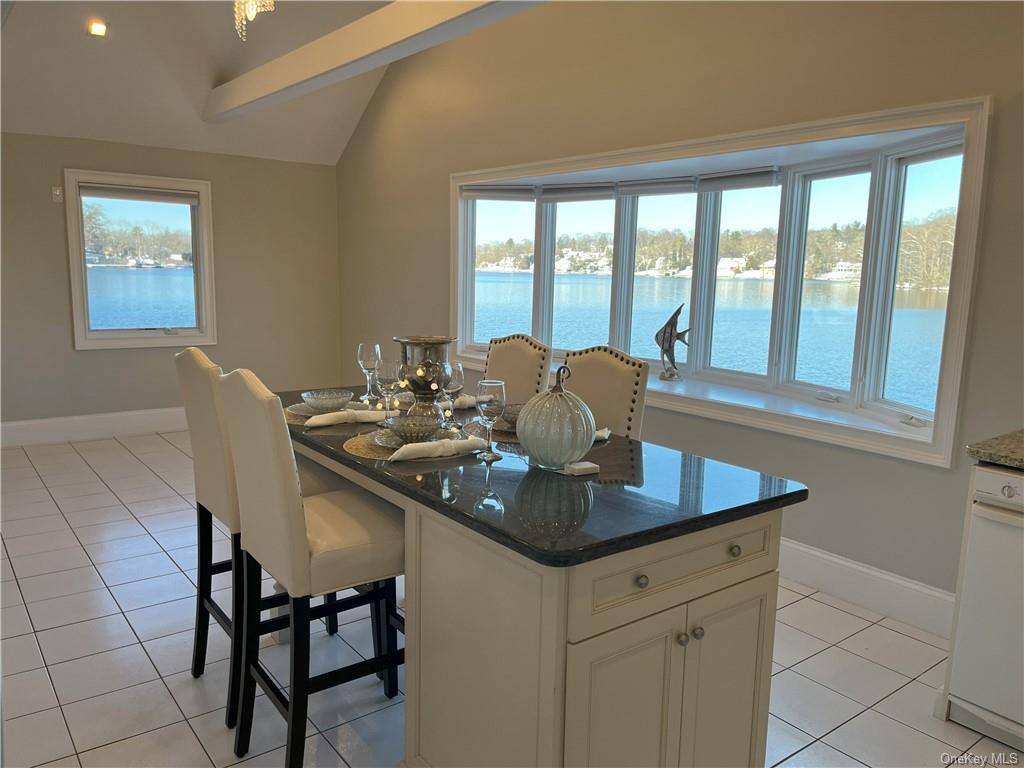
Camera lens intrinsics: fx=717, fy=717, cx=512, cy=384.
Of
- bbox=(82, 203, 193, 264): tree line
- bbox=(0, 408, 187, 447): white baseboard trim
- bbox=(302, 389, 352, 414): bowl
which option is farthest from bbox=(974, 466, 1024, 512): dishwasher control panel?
bbox=(82, 203, 193, 264): tree line

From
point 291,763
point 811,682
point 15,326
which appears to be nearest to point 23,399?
point 15,326

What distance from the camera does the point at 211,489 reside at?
2.35 m

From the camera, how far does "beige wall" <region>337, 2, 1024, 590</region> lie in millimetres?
2557

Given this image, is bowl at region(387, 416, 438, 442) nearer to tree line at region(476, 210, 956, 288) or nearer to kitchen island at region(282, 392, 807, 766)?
kitchen island at region(282, 392, 807, 766)

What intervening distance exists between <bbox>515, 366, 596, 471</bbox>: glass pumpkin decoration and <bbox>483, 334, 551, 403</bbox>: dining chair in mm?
→ 1220

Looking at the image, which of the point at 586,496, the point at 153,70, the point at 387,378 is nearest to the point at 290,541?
the point at 586,496

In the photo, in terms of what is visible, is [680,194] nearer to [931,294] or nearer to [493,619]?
[931,294]

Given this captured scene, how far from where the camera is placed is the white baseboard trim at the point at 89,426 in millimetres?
5434

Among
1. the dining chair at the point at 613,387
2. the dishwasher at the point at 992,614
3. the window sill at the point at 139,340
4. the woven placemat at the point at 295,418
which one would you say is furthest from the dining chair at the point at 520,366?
the window sill at the point at 139,340

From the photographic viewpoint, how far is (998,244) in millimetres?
2551

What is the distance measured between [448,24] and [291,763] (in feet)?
9.61

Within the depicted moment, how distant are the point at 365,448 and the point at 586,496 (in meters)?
0.73

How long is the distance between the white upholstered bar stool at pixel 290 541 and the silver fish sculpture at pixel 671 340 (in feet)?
8.47

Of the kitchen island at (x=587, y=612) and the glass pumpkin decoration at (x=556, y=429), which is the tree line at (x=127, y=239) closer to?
the kitchen island at (x=587, y=612)
